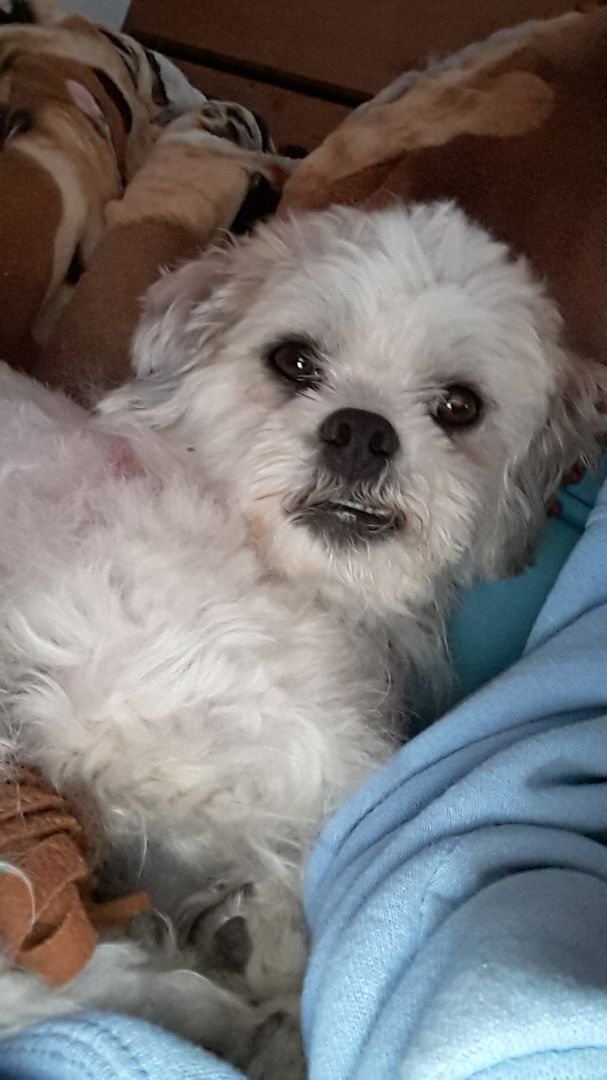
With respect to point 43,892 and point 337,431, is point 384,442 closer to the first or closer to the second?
point 337,431

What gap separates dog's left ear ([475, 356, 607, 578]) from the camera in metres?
1.17

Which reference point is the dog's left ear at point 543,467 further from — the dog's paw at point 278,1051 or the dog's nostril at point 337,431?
the dog's paw at point 278,1051

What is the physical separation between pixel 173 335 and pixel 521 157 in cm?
50

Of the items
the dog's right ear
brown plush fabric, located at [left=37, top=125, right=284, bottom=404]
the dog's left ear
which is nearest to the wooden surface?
brown plush fabric, located at [left=37, top=125, right=284, bottom=404]

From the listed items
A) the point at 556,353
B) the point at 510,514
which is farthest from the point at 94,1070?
the point at 556,353

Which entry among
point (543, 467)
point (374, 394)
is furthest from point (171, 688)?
point (543, 467)

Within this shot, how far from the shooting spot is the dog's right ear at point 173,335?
1166 mm

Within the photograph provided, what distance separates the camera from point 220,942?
0.86m

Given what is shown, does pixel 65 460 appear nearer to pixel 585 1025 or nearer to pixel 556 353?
pixel 556 353

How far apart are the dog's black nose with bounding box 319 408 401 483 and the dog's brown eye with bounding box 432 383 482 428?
0.11 m

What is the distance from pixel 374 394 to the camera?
3.59ft

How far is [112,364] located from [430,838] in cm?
79

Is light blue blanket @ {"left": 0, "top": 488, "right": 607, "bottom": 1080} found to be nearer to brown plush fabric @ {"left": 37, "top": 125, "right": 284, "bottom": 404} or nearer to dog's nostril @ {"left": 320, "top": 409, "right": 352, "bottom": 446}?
dog's nostril @ {"left": 320, "top": 409, "right": 352, "bottom": 446}

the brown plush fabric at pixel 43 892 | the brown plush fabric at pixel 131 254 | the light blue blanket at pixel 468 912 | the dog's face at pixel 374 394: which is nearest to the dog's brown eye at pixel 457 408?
the dog's face at pixel 374 394
